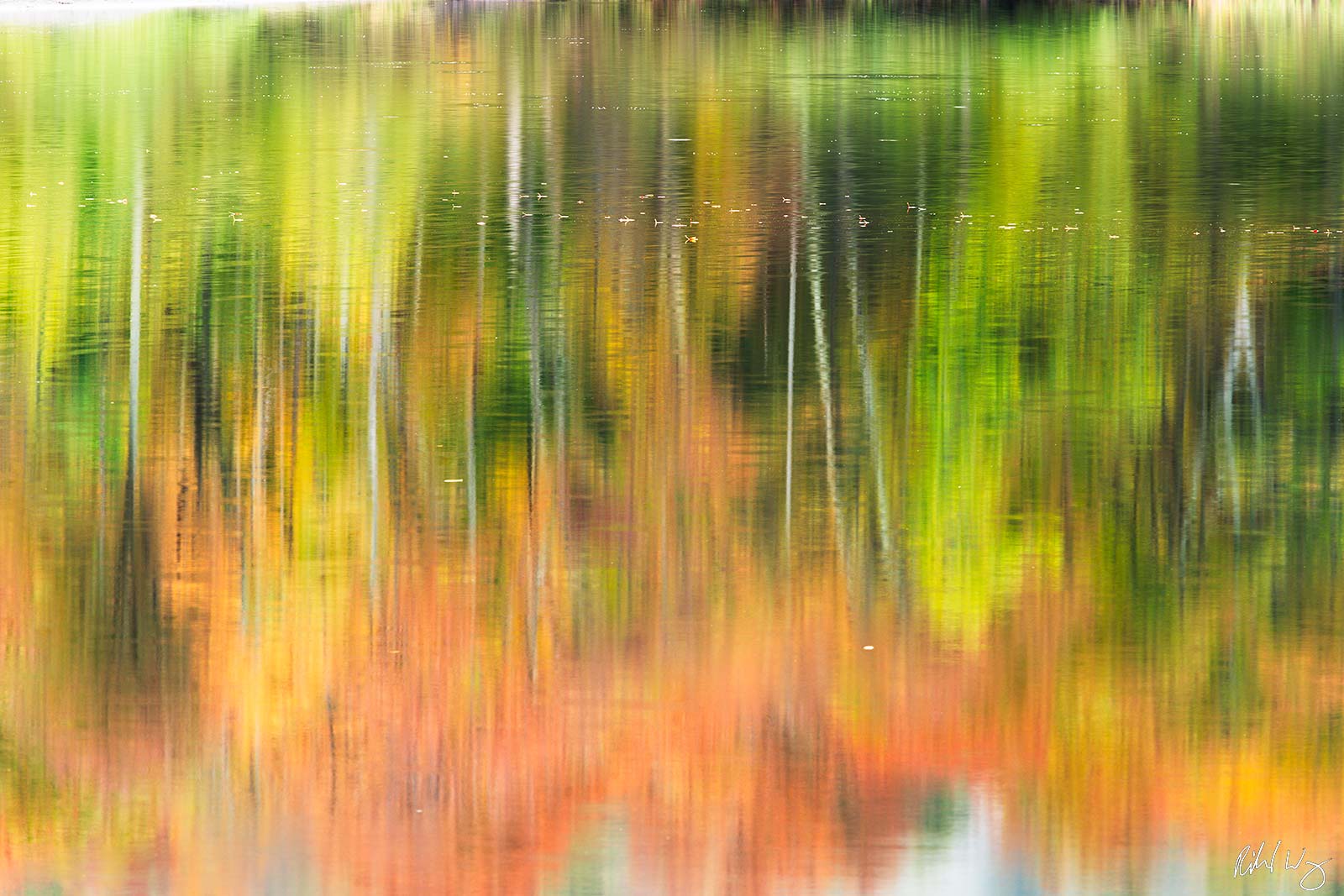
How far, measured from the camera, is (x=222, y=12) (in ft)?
270

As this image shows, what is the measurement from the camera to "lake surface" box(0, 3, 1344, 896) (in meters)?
9.62

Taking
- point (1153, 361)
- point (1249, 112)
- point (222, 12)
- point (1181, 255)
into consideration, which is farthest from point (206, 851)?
point (222, 12)

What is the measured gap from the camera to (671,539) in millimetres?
13648

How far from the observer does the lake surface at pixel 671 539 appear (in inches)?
379
